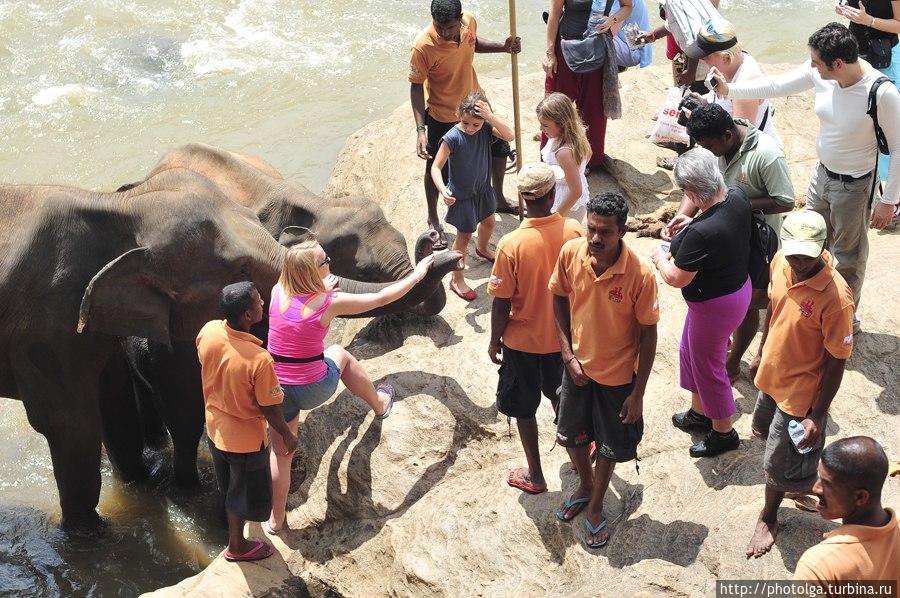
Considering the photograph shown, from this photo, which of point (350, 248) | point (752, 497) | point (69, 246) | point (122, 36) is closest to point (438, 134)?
point (350, 248)

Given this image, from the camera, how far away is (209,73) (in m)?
16.2

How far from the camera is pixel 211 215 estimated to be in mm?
7164

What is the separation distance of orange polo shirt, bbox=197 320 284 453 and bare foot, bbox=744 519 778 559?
8.19 ft

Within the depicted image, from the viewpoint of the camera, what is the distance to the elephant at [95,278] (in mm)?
6875

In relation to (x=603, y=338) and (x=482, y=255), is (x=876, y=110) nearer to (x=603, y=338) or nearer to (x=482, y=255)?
(x=603, y=338)

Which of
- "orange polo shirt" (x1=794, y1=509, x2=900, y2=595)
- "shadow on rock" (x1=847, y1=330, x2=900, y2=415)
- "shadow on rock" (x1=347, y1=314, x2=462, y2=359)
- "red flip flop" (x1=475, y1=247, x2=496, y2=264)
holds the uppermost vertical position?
"orange polo shirt" (x1=794, y1=509, x2=900, y2=595)

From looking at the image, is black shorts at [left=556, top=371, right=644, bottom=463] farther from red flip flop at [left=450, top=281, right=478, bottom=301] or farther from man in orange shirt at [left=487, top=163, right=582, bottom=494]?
red flip flop at [left=450, top=281, right=478, bottom=301]

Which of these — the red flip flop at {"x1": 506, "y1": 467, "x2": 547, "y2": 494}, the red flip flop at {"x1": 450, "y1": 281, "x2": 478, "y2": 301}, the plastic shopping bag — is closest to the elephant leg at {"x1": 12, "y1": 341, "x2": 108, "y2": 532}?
the red flip flop at {"x1": 450, "y1": 281, "x2": 478, "y2": 301}

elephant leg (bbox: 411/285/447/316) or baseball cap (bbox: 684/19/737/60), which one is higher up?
baseball cap (bbox: 684/19/737/60)

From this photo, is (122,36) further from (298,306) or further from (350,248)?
(298,306)

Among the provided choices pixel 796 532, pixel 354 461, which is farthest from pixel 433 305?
pixel 796 532

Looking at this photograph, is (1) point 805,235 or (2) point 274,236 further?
(2) point 274,236

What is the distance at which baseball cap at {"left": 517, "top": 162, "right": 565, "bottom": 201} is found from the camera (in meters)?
5.25

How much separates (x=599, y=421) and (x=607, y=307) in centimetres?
64
